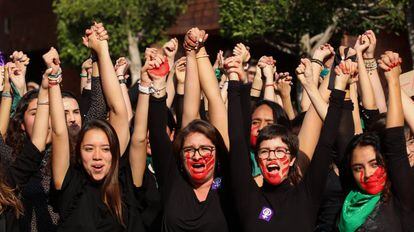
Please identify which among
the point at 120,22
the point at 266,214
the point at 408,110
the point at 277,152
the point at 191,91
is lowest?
the point at 266,214

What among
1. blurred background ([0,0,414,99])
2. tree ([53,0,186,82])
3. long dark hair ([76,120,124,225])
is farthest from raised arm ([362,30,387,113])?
tree ([53,0,186,82])

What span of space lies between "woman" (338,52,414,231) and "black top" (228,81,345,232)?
0.18 metres

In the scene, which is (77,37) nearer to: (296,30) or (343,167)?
(296,30)

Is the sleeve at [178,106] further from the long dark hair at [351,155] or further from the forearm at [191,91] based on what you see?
the long dark hair at [351,155]

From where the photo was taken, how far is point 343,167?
16.1 ft

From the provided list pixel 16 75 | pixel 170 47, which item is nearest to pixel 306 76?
pixel 170 47

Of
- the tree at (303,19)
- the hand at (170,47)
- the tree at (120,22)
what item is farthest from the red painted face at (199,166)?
the tree at (120,22)

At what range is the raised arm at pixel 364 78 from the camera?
5379 millimetres

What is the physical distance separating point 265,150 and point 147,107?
2.49 feet

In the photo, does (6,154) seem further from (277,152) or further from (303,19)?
(303,19)

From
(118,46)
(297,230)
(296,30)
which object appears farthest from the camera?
(118,46)

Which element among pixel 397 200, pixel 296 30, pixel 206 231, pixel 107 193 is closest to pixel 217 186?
pixel 206 231

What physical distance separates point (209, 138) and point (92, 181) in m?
0.74

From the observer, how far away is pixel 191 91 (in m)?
5.25
